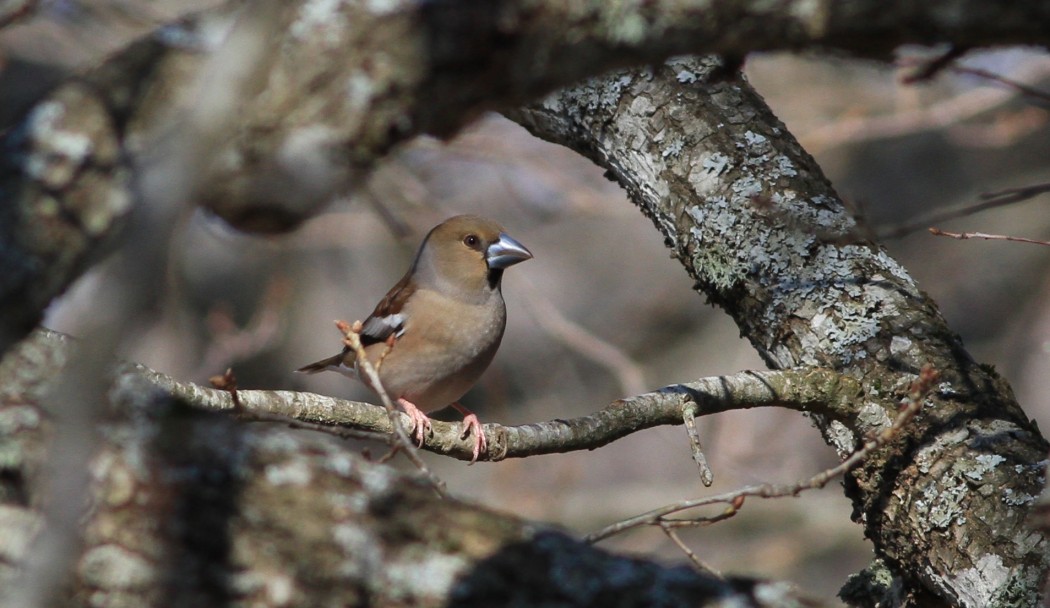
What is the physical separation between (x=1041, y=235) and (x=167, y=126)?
11.1m

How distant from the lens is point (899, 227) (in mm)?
2473

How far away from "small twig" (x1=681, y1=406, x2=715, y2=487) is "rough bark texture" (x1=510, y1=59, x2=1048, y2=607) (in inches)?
18.9

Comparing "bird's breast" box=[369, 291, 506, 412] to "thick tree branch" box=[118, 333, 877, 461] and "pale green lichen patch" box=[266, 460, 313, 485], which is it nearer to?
"thick tree branch" box=[118, 333, 877, 461]

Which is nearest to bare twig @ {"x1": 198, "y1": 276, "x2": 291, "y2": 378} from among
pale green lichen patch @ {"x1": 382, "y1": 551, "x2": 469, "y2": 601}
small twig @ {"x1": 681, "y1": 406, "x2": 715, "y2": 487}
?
small twig @ {"x1": 681, "y1": 406, "x2": 715, "y2": 487}

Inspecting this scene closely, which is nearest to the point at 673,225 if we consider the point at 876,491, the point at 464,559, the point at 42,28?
the point at 876,491

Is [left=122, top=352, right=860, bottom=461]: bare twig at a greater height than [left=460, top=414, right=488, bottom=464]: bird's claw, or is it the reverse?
[left=122, top=352, right=860, bottom=461]: bare twig

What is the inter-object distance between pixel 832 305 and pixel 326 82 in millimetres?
2002

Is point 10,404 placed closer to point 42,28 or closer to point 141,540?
point 141,540

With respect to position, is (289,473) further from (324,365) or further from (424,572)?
(324,365)

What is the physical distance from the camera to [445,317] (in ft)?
17.1

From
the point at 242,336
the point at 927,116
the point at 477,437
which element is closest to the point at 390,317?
the point at 477,437

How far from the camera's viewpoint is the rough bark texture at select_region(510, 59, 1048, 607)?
2715 mm

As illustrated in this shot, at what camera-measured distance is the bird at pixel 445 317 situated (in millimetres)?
5180

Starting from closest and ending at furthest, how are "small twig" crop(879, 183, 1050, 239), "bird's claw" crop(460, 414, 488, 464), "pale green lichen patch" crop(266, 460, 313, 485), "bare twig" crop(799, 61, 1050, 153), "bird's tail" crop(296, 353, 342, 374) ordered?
"pale green lichen patch" crop(266, 460, 313, 485) < "small twig" crop(879, 183, 1050, 239) < "bird's claw" crop(460, 414, 488, 464) < "bird's tail" crop(296, 353, 342, 374) < "bare twig" crop(799, 61, 1050, 153)
